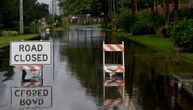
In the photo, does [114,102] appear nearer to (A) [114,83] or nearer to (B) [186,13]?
(A) [114,83]

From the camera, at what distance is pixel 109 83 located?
16500mm

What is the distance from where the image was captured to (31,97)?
44.3ft

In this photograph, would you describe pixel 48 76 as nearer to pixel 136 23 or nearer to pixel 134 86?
pixel 134 86

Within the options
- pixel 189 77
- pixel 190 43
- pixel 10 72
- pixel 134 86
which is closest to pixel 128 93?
pixel 134 86

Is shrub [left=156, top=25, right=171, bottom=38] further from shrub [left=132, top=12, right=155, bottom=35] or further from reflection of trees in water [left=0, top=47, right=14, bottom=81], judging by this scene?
reflection of trees in water [left=0, top=47, right=14, bottom=81]

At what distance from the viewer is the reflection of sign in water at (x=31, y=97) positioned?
40.8ft

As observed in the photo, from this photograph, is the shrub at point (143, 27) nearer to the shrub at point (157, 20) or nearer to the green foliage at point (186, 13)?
the shrub at point (157, 20)

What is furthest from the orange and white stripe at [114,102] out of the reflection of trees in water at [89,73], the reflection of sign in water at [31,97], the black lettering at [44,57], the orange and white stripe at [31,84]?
the black lettering at [44,57]

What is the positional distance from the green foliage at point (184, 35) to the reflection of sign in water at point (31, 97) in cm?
1508

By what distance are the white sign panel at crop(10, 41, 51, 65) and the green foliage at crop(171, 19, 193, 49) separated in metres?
13.9

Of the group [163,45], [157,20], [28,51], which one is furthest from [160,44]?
[28,51]

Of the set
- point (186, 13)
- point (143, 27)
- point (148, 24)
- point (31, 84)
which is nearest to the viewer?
point (31, 84)

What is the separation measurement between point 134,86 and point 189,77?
186cm

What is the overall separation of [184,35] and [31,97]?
56.8ft
